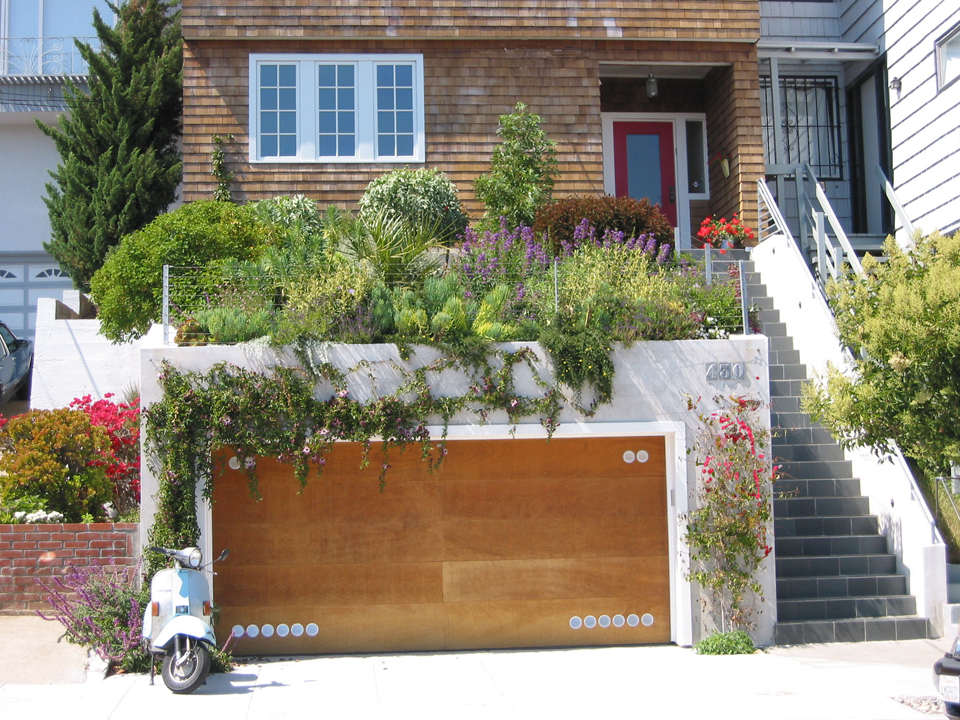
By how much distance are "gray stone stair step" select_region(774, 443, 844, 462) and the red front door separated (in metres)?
6.61

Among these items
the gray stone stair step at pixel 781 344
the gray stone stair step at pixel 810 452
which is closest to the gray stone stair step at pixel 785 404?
the gray stone stair step at pixel 810 452

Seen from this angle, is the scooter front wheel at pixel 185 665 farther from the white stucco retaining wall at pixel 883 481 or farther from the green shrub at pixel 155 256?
the white stucco retaining wall at pixel 883 481

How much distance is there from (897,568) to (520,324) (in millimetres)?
4410

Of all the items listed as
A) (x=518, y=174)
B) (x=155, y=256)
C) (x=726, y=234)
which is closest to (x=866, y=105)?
(x=726, y=234)

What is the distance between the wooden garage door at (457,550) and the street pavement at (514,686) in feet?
0.87

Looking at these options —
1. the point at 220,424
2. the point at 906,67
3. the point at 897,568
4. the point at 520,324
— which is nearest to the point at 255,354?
the point at 220,424

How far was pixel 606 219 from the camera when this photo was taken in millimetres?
11953

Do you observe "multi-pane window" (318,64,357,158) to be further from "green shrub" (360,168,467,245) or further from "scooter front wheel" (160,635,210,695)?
"scooter front wheel" (160,635,210,695)

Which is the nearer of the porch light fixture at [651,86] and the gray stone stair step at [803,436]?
the gray stone stair step at [803,436]

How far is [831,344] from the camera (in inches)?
414

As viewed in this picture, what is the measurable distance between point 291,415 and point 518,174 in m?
6.46

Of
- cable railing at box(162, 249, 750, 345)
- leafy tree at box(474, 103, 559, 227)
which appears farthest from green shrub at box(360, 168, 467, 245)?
cable railing at box(162, 249, 750, 345)

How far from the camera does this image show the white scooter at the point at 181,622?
7.26 meters

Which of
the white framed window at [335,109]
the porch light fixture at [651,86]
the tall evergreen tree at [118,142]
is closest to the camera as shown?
the white framed window at [335,109]
